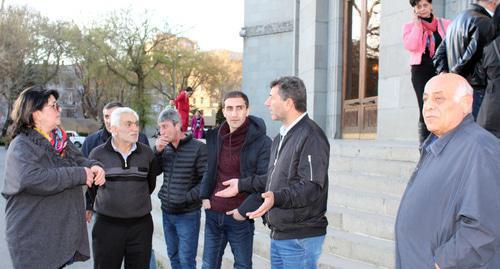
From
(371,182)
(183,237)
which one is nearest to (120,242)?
(183,237)

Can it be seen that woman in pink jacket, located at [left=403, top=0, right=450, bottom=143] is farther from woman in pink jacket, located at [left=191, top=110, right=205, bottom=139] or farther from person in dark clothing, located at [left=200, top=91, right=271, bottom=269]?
woman in pink jacket, located at [left=191, top=110, right=205, bottom=139]

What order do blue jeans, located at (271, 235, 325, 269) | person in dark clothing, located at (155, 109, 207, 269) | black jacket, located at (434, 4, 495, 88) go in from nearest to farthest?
blue jeans, located at (271, 235, 325, 269) → black jacket, located at (434, 4, 495, 88) → person in dark clothing, located at (155, 109, 207, 269)

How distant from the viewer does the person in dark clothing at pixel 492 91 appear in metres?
3.36

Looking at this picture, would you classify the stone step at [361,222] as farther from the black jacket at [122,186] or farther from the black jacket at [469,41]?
the black jacket at [122,186]

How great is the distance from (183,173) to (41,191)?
5.35 ft

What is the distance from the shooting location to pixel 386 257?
4.43 metres

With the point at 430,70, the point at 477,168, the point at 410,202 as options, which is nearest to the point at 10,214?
the point at 410,202

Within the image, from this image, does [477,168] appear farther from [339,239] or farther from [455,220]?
[339,239]

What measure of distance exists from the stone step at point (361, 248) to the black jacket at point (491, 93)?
1.65m

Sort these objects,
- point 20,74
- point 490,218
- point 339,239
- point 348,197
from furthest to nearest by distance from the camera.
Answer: point 20,74 → point 348,197 → point 339,239 → point 490,218

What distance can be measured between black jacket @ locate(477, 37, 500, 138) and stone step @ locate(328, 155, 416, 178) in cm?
256

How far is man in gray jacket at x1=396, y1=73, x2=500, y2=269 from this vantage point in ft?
6.42

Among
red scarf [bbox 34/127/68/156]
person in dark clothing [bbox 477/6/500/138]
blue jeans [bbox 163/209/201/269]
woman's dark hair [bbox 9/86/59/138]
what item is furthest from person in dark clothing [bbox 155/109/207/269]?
person in dark clothing [bbox 477/6/500/138]

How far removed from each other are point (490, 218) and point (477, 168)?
22 cm
